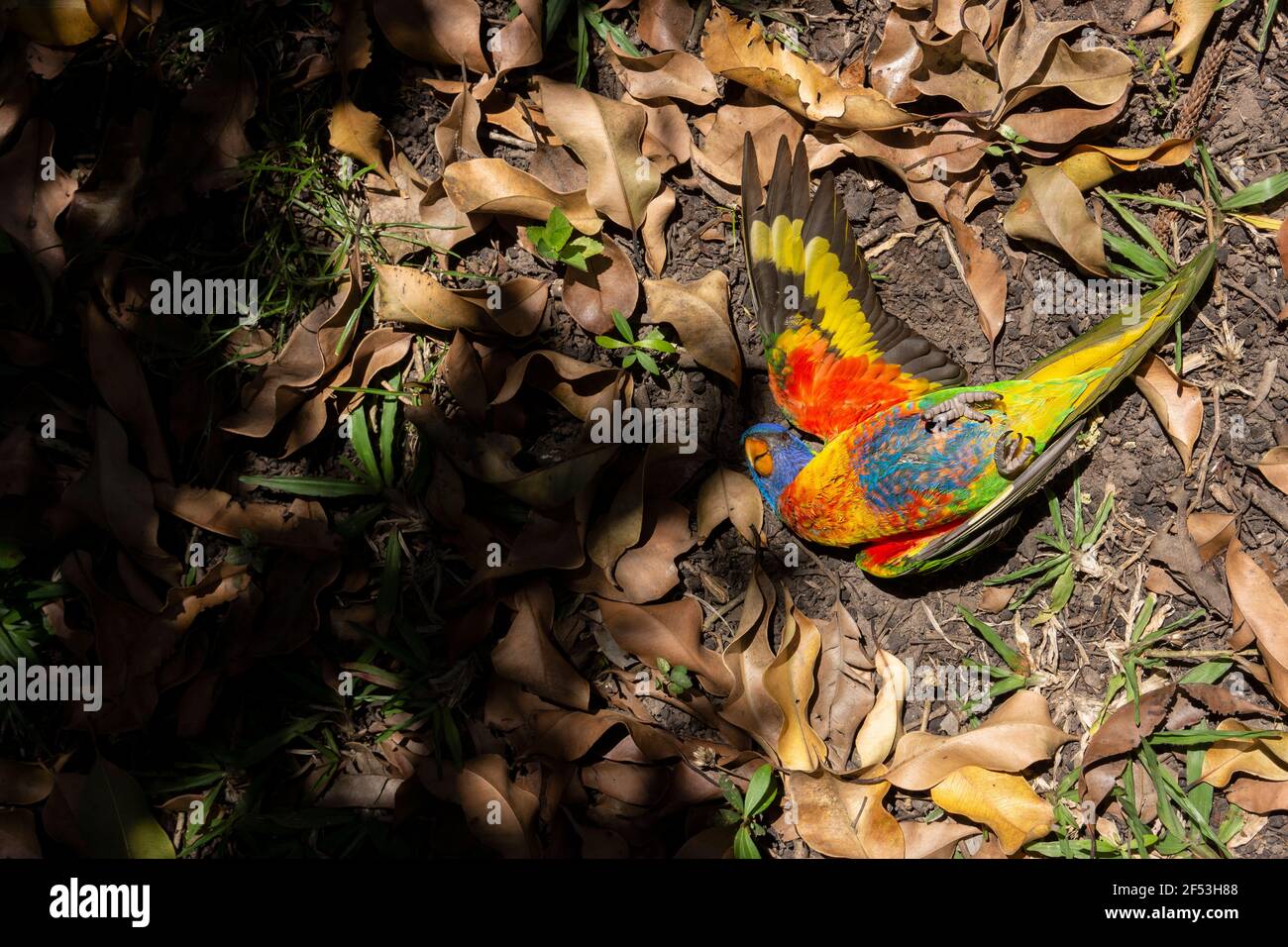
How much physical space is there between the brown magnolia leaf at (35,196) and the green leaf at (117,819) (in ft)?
5.10

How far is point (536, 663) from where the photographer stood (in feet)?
9.68

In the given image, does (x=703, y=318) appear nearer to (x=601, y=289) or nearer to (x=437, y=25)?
(x=601, y=289)

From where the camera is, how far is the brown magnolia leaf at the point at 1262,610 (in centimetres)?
296

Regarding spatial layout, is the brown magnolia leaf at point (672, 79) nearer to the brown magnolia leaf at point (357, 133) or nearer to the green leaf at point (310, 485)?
the brown magnolia leaf at point (357, 133)

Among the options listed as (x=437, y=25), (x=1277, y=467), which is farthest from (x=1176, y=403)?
(x=437, y=25)

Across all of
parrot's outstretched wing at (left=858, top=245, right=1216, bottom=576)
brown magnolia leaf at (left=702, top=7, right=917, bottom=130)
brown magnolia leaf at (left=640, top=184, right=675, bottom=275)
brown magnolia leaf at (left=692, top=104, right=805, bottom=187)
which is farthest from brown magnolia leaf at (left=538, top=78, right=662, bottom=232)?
parrot's outstretched wing at (left=858, top=245, right=1216, bottom=576)

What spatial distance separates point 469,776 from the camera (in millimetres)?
2916

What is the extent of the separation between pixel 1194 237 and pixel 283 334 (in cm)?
292

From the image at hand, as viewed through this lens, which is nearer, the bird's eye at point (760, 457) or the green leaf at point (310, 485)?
the bird's eye at point (760, 457)

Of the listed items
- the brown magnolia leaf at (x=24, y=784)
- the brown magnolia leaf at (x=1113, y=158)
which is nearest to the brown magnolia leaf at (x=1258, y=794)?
the brown magnolia leaf at (x=1113, y=158)

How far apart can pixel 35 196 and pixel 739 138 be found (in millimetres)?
2221

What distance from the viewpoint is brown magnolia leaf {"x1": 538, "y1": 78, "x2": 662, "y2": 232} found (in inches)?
121

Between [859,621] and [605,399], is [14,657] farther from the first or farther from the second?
[859,621]

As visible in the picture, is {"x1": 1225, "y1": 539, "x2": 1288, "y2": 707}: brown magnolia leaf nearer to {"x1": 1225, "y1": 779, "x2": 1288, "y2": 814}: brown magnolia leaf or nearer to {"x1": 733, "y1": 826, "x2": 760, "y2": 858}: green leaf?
{"x1": 1225, "y1": 779, "x2": 1288, "y2": 814}: brown magnolia leaf
